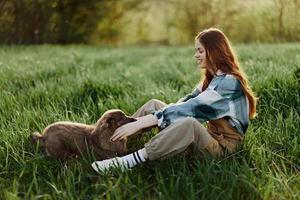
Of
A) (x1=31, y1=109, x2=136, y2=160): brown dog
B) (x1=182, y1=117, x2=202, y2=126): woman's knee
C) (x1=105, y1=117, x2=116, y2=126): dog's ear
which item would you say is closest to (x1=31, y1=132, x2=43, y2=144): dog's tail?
(x1=31, y1=109, x2=136, y2=160): brown dog

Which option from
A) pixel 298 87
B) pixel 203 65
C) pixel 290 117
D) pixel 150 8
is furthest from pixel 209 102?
pixel 150 8

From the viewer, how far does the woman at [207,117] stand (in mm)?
3740

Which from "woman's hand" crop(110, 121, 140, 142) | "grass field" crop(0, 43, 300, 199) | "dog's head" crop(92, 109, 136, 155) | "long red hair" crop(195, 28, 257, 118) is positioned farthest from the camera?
"long red hair" crop(195, 28, 257, 118)

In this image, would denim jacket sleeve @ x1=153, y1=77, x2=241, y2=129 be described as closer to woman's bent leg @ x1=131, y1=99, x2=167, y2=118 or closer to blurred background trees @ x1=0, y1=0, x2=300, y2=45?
woman's bent leg @ x1=131, y1=99, x2=167, y2=118

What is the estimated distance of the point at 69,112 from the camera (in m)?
5.09

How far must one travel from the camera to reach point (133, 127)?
387 centimetres

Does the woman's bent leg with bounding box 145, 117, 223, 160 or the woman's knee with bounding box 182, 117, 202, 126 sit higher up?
the woman's knee with bounding box 182, 117, 202, 126

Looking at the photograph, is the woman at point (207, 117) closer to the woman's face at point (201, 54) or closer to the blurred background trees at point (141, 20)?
the woman's face at point (201, 54)

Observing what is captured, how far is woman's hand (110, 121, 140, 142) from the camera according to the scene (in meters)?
3.84

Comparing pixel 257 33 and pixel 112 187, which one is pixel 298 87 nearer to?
pixel 112 187

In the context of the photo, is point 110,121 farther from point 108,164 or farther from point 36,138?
point 36,138

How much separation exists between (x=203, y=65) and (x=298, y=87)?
1443 millimetres

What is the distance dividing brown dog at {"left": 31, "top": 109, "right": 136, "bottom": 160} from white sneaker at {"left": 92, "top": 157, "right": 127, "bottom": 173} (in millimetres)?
208

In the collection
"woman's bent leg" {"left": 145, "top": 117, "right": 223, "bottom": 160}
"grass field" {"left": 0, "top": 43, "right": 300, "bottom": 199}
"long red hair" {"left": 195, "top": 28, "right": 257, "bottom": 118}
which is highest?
"long red hair" {"left": 195, "top": 28, "right": 257, "bottom": 118}
